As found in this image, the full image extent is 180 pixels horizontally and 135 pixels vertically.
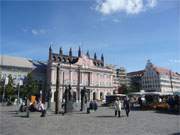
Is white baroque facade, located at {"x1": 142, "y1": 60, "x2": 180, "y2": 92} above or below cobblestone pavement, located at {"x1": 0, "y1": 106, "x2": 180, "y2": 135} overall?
above

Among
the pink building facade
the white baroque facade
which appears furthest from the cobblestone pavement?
the white baroque facade

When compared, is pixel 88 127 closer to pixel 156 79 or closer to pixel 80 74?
pixel 80 74

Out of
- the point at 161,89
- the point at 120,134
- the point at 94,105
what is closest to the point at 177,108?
the point at 94,105

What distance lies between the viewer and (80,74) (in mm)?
96062

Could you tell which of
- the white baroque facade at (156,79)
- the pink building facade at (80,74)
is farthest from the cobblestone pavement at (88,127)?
the white baroque facade at (156,79)

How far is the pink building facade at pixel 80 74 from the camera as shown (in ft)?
294

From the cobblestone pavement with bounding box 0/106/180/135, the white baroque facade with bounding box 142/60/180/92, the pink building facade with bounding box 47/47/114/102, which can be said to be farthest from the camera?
the white baroque facade with bounding box 142/60/180/92

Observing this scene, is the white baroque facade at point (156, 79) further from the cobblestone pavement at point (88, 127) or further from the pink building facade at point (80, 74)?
the cobblestone pavement at point (88, 127)

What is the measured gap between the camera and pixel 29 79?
62312 millimetres

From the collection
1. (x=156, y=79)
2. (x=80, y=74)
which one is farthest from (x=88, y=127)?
(x=156, y=79)

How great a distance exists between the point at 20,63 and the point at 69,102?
2697 inches

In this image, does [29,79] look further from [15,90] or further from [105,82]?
[105,82]

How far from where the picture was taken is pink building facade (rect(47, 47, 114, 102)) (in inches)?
3531

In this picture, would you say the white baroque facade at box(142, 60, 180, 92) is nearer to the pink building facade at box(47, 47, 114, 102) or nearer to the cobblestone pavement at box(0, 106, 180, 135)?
the pink building facade at box(47, 47, 114, 102)
